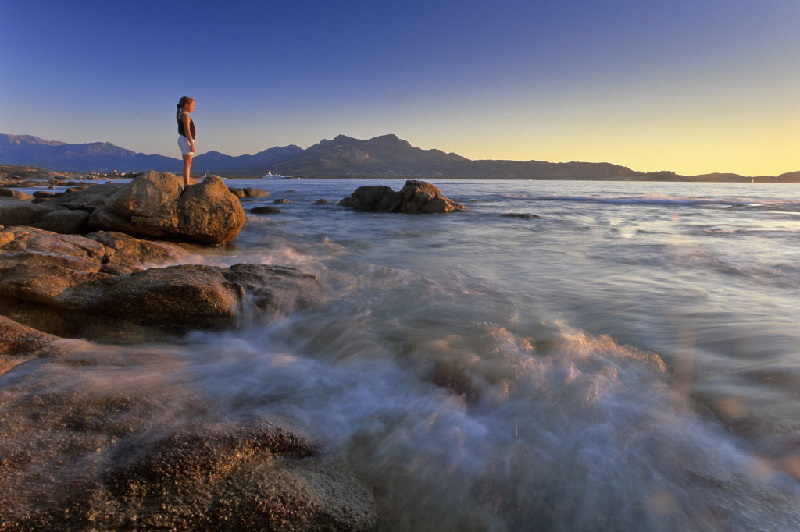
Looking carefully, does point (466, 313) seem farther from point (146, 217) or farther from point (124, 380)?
point (146, 217)

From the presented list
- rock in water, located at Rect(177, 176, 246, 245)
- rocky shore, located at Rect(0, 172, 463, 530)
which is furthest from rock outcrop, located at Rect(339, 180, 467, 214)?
rocky shore, located at Rect(0, 172, 463, 530)

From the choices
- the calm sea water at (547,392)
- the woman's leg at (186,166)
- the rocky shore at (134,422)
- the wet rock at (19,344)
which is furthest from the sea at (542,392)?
the woman's leg at (186,166)

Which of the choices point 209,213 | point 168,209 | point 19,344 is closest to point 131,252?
point 168,209

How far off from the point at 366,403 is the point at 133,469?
5.50 feet

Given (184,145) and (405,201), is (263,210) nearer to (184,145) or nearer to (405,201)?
(405,201)

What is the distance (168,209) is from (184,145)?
1.77 meters

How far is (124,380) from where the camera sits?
306 centimetres

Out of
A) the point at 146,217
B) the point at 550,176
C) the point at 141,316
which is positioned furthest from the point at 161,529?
the point at 550,176

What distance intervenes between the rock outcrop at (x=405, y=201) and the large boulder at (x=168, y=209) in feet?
52.4

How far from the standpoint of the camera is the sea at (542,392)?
2.38 metres

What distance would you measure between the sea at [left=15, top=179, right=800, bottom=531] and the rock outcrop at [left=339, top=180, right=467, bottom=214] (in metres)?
17.2

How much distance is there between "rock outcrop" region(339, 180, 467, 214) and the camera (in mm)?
24734

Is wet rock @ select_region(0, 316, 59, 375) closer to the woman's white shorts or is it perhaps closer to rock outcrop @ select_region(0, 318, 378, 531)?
rock outcrop @ select_region(0, 318, 378, 531)

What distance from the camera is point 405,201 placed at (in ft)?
83.3
